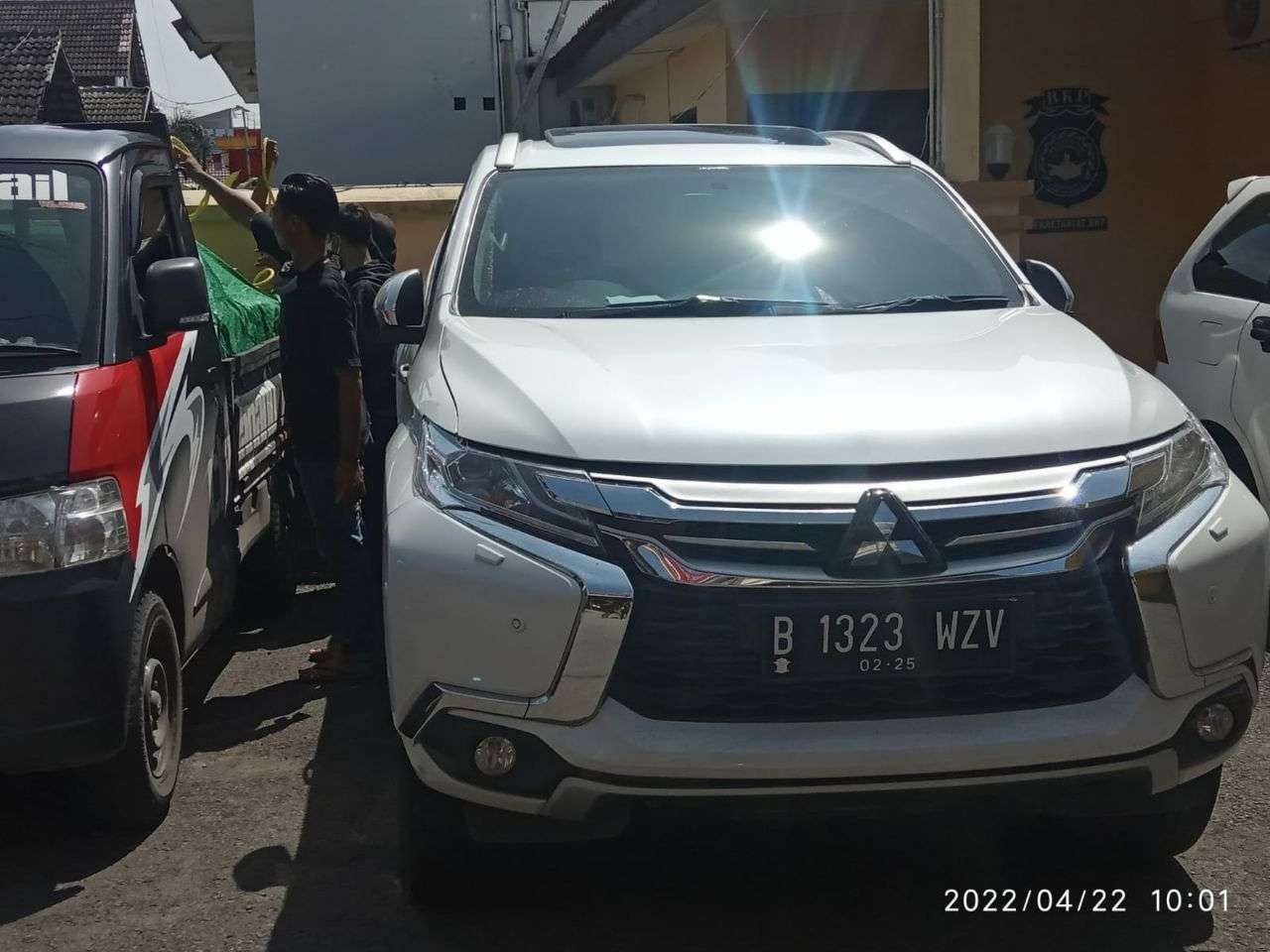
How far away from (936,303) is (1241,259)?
7.83ft

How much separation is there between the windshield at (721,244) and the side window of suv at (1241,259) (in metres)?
1.70

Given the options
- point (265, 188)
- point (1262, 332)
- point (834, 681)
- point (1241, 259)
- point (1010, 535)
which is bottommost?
point (834, 681)

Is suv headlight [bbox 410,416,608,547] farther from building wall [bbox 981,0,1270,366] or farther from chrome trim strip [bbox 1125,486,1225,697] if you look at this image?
building wall [bbox 981,0,1270,366]

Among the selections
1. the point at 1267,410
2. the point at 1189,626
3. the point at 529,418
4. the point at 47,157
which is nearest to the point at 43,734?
the point at 529,418

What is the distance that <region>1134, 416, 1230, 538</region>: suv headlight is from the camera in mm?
3070

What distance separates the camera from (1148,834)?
11.4 feet

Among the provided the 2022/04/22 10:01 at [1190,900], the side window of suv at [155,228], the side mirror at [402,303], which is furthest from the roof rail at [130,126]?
the 2022/04/22 10:01 at [1190,900]

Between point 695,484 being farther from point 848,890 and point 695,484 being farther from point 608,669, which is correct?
point 848,890

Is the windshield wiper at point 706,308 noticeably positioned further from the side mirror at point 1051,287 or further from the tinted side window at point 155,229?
the tinted side window at point 155,229

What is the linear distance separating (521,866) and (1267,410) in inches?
127

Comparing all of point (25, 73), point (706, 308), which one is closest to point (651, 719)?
point (706, 308)

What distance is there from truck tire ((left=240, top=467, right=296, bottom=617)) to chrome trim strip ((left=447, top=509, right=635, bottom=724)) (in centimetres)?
348

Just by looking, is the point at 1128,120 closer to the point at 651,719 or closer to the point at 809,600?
the point at 809,600

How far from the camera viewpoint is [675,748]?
2879 mm
